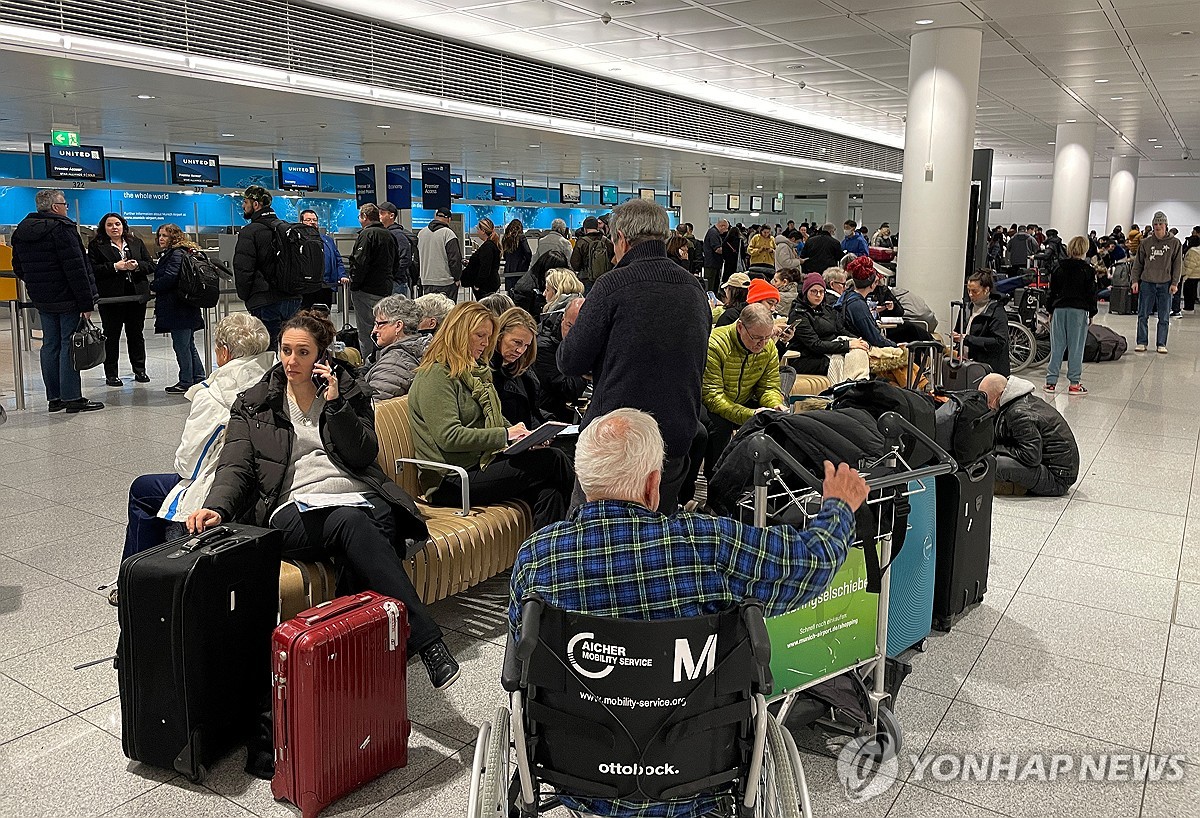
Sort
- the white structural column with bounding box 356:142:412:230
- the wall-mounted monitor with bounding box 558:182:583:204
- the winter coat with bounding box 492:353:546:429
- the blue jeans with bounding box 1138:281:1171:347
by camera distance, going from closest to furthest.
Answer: the winter coat with bounding box 492:353:546:429 → the blue jeans with bounding box 1138:281:1171:347 → the white structural column with bounding box 356:142:412:230 → the wall-mounted monitor with bounding box 558:182:583:204

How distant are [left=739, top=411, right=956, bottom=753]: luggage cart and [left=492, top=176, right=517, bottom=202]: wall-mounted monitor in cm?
2589

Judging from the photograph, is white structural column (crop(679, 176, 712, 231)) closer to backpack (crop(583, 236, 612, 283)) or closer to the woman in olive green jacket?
backpack (crop(583, 236, 612, 283))

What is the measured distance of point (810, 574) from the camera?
2.12 meters

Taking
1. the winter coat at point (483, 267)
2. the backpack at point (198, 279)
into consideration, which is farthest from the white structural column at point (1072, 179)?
the backpack at point (198, 279)

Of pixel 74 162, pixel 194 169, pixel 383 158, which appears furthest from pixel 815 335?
pixel 194 169

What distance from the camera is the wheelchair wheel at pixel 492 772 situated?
1.99m

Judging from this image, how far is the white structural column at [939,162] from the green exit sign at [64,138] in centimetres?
1304

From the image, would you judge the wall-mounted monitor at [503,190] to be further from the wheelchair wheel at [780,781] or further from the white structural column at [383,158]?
the wheelchair wheel at [780,781]

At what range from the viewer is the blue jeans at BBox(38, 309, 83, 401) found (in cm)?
823

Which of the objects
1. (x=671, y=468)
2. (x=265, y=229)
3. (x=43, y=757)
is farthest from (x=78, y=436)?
(x=671, y=468)

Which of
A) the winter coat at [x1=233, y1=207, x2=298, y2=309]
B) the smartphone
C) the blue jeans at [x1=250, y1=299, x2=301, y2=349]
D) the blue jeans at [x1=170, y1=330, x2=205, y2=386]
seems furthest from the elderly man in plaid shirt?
the blue jeans at [x1=170, y1=330, x2=205, y2=386]

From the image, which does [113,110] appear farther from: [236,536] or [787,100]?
[236,536]

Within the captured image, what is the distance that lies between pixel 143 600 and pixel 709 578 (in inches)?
64.8

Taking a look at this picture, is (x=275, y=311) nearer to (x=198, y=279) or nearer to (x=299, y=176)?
(x=198, y=279)
